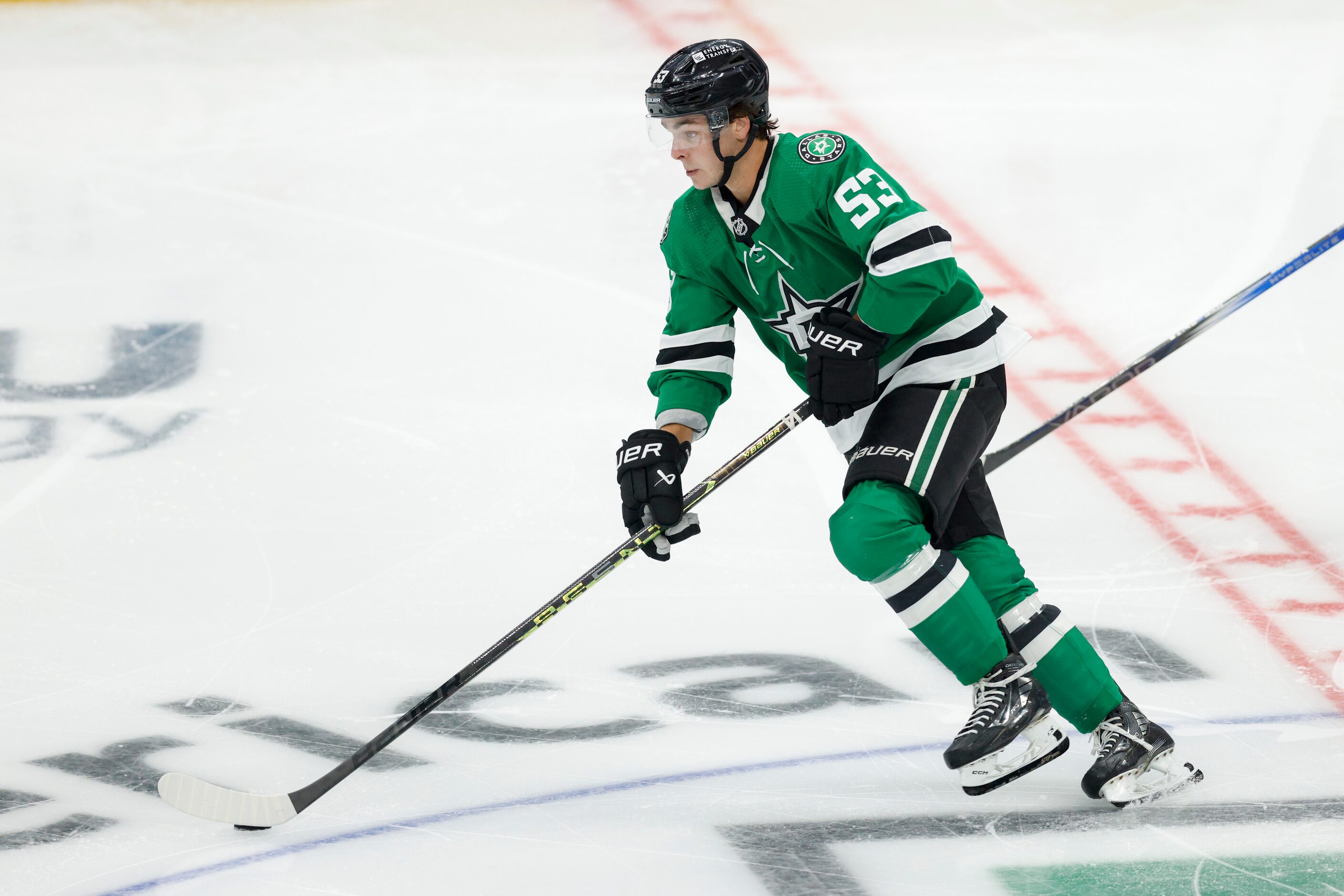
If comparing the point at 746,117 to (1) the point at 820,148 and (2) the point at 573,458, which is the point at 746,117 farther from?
(2) the point at 573,458

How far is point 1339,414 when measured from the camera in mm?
4117

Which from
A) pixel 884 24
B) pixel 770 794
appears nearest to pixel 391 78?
pixel 884 24

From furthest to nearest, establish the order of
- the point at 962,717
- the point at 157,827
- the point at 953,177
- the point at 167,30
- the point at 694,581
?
1. the point at 167,30
2. the point at 953,177
3. the point at 694,581
4. the point at 962,717
5. the point at 157,827

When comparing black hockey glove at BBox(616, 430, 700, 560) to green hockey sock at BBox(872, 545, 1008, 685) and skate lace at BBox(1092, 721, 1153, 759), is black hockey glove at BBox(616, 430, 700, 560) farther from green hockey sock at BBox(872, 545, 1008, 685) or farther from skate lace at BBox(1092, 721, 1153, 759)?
skate lace at BBox(1092, 721, 1153, 759)

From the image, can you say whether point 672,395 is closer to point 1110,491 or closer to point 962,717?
point 962,717

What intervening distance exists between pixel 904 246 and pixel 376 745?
1.31 m

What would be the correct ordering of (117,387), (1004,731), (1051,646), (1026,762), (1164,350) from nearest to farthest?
(1004,731), (1026,762), (1051,646), (1164,350), (117,387)

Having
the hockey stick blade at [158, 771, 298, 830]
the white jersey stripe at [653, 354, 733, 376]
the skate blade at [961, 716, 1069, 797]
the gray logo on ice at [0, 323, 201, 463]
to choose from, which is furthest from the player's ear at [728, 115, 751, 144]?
the gray logo on ice at [0, 323, 201, 463]

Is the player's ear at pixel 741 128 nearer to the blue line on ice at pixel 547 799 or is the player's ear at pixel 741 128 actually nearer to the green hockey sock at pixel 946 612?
the green hockey sock at pixel 946 612

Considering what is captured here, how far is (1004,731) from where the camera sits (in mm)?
2443

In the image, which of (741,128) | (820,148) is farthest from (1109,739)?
(741,128)

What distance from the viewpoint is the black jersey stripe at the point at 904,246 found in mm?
2469

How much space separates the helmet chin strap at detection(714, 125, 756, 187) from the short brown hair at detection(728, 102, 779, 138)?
0.04ft

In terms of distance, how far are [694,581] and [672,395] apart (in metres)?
0.88
